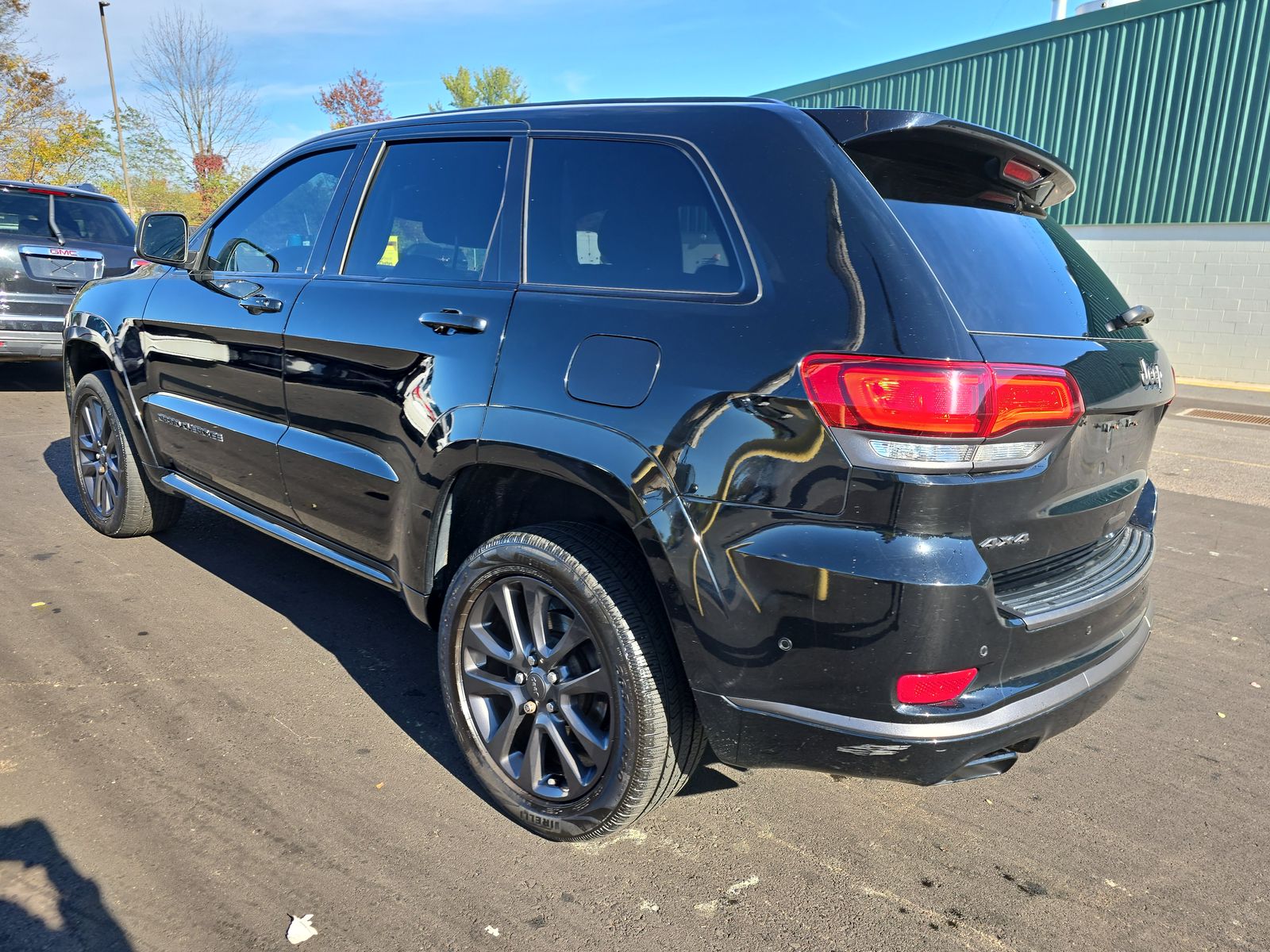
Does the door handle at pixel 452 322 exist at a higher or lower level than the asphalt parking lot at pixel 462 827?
higher

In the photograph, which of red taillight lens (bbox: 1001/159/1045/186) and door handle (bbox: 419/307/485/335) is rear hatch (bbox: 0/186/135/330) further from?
red taillight lens (bbox: 1001/159/1045/186)

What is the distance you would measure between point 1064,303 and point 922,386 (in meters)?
0.70

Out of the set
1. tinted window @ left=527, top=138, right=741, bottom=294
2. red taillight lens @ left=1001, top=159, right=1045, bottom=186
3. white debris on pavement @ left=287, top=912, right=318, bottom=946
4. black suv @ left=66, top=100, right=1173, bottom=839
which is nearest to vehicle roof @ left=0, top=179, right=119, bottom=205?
black suv @ left=66, top=100, right=1173, bottom=839

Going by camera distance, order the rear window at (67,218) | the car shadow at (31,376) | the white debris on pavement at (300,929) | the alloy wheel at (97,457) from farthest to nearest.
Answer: the car shadow at (31,376) < the rear window at (67,218) < the alloy wheel at (97,457) < the white debris on pavement at (300,929)

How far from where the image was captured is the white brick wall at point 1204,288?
14.8 m

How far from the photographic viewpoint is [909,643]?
186 cm

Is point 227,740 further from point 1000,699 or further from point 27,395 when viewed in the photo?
point 27,395

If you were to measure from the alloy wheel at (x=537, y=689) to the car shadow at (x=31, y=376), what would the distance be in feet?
29.1

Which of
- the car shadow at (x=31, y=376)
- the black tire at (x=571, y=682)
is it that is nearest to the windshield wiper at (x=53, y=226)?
the car shadow at (x=31, y=376)

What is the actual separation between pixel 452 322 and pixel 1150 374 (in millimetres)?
1907

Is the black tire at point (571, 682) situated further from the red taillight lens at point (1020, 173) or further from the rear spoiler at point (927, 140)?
the red taillight lens at point (1020, 173)

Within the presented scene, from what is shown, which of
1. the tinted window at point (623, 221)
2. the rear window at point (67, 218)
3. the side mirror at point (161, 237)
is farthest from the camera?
the rear window at point (67, 218)

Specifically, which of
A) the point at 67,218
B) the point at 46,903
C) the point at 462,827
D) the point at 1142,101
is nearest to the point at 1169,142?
the point at 1142,101

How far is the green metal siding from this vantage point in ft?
47.7
